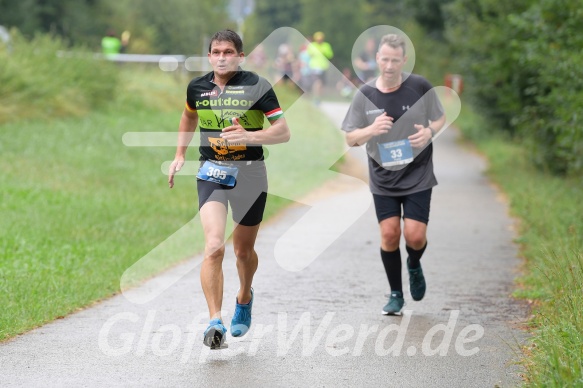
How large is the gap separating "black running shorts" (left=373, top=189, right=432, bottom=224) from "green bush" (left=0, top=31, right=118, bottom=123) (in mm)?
12331

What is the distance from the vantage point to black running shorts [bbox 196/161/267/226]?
7145 millimetres

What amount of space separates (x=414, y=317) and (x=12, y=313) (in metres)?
3.01

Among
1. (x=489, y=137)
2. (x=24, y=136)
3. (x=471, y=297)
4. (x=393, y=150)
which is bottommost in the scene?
(x=489, y=137)

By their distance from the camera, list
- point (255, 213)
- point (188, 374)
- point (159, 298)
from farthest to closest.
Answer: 1. point (159, 298)
2. point (255, 213)
3. point (188, 374)

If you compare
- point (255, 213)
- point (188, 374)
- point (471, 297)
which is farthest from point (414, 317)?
point (188, 374)

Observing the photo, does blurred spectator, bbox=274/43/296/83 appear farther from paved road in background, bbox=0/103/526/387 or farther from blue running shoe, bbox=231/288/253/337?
blue running shoe, bbox=231/288/253/337

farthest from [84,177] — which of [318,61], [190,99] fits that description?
[318,61]

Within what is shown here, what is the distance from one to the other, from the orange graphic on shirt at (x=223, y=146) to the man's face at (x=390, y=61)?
1.68m

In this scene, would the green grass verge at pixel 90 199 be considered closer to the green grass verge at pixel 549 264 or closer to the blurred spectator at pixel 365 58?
the blurred spectator at pixel 365 58

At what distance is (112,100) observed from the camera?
24.1m

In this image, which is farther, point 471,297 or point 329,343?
point 471,297

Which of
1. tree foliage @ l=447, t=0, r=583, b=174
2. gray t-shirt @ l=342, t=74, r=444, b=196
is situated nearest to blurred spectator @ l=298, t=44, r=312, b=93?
tree foliage @ l=447, t=0, r=583, b=174

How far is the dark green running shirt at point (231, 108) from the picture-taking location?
23.0 ft

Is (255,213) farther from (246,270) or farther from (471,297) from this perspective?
(471,297)
